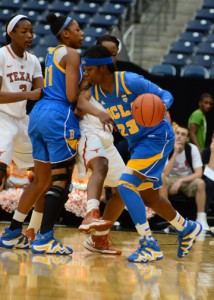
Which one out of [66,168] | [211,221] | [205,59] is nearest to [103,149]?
[66,168]

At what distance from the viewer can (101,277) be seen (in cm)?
489

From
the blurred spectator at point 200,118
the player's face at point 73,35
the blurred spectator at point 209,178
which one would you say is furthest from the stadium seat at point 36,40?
the player's face at point 73,35

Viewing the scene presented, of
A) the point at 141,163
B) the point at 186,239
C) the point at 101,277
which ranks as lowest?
the point at 186,239

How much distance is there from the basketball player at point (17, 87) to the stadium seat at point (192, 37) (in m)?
8.67

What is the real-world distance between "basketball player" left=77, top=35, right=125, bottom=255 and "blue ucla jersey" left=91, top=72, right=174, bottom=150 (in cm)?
11

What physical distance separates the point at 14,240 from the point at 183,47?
893 centimetres

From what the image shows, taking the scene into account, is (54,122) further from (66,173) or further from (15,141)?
(15,141)

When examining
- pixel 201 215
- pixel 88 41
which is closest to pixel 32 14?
pixel 88 41

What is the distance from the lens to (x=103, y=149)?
19.8 ft

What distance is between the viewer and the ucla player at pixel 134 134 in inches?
224

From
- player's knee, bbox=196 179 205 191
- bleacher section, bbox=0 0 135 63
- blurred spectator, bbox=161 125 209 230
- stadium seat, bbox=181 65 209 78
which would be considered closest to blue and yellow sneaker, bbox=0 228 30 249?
blurred spectator, bbox=161 125 209 230

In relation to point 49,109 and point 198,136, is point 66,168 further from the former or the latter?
point 198,136

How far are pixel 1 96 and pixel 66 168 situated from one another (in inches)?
31.4

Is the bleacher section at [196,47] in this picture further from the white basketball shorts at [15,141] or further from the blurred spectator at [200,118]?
the white basketball shorts at [15,141]
